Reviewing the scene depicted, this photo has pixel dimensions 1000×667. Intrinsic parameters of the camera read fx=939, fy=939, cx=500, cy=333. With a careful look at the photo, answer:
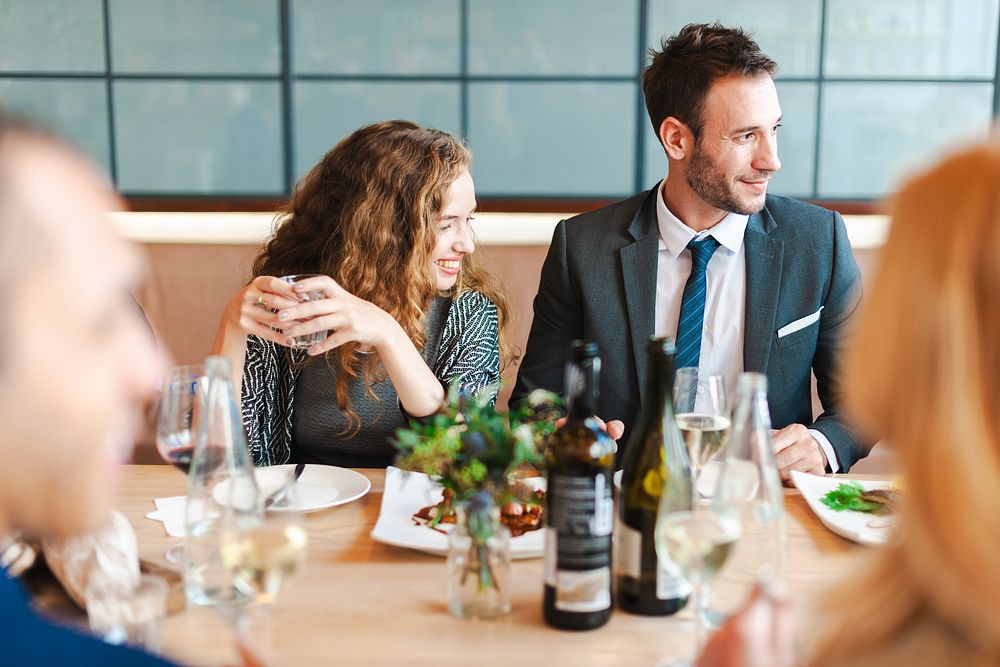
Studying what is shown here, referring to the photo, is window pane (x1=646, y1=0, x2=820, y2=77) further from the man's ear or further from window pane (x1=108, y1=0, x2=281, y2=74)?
window pane (x1=108, y1=0, x2=281, y2=74)

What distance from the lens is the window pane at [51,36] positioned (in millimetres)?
3684

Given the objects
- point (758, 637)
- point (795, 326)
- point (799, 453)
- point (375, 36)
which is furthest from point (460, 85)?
point (758, 637)

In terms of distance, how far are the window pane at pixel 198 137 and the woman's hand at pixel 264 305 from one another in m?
2.14

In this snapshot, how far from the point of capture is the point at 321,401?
76.5 inches

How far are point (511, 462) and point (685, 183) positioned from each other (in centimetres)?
134

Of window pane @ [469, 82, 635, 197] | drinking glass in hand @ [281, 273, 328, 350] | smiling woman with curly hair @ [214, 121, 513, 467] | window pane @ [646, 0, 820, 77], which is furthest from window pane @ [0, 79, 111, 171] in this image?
drinking glass in hand @ [281, 273, 328, 350]

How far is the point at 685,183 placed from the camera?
7.30 feet

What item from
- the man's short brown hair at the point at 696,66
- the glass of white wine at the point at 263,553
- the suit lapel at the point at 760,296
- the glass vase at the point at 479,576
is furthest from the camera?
the man's short brown hair at the point at 696,66

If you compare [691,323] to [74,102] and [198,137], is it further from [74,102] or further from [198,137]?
[74,102]

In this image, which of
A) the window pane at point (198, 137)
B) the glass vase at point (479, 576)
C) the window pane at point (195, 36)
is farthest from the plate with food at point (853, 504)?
the window pane at point (195, 36)

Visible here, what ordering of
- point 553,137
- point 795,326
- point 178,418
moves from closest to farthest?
1. point 178,418
2. point 795,326
3. point 553,137

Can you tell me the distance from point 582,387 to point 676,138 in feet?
4.78

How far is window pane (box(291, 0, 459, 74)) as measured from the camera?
144 inches

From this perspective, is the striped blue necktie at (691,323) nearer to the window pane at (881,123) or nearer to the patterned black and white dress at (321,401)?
the patterned black and white dress at (321,401)
